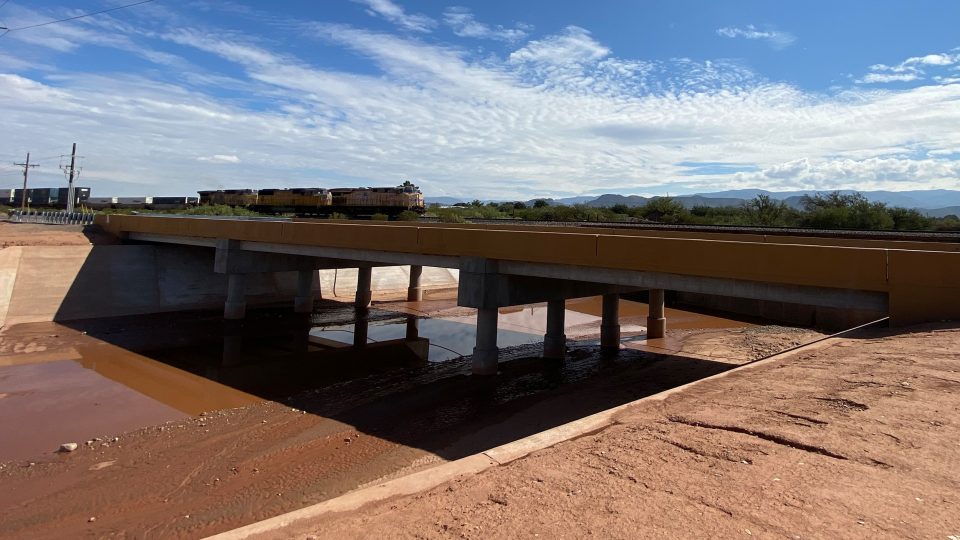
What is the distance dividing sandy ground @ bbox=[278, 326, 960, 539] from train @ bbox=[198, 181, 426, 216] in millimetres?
46414

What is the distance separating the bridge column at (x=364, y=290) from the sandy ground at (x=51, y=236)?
13501 millimetres

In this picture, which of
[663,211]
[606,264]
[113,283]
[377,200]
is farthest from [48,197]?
[606,264]

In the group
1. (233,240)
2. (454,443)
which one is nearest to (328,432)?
(454,443)

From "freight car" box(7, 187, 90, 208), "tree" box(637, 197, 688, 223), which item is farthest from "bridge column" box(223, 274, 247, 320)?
"freight car" box(7, 187, 90, 208)

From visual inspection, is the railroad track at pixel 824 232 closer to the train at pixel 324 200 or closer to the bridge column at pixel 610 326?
the bridge column at pixel 610 326

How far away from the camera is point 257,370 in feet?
52.0

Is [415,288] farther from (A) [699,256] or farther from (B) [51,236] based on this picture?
(A) [699,256]

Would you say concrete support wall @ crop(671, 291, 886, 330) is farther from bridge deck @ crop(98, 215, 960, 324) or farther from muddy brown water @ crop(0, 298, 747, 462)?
bridge deck @ crop(98, 215, 960, 324)

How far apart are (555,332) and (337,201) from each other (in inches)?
1609

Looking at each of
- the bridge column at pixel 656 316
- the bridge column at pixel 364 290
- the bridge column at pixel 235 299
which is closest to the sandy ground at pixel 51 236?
the bridge column at pixel 235 299

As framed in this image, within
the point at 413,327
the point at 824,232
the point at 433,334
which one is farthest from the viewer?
the point at 824,232

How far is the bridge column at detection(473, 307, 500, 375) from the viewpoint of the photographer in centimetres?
1462

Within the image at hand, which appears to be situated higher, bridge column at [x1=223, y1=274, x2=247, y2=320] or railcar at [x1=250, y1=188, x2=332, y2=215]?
railcar at [x1=250, y1=188, x2=332, y2=215]

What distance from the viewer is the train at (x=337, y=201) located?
51.1 metres
